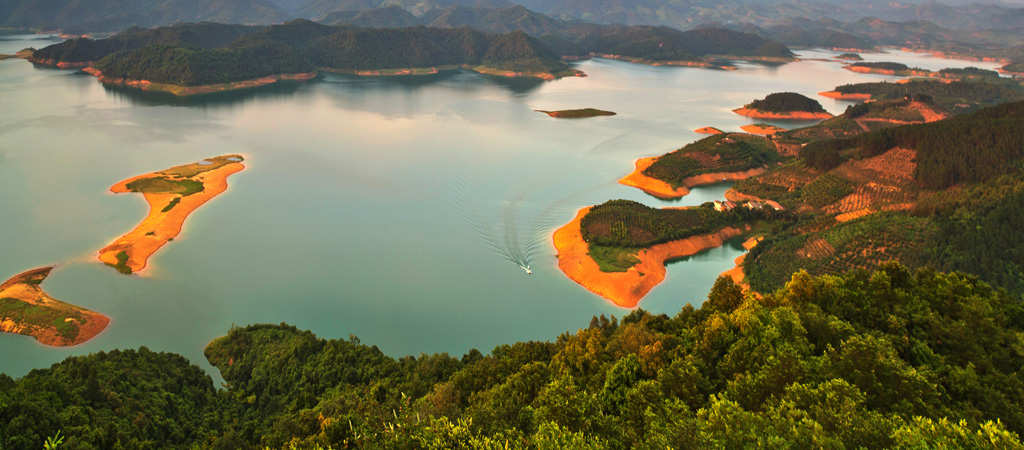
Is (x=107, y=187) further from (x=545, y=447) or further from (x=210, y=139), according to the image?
(x=545, y=447)

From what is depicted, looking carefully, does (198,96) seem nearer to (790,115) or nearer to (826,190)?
(826,190)

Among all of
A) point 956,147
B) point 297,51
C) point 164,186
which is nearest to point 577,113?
point 956,147

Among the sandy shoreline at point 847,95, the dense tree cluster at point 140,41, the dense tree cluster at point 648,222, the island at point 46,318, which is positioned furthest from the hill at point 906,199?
the dense tree cluster at point 140,41

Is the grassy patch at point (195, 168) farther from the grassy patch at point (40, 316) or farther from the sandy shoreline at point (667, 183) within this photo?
the sandy shoreline at point (667, 183)

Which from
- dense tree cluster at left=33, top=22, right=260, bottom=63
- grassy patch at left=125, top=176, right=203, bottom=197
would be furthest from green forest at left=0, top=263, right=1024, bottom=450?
dense tree cluster at left=33, top=22, right=260, bottom=63

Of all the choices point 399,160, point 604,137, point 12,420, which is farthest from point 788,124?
point 12,420

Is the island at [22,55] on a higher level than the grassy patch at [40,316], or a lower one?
higher
